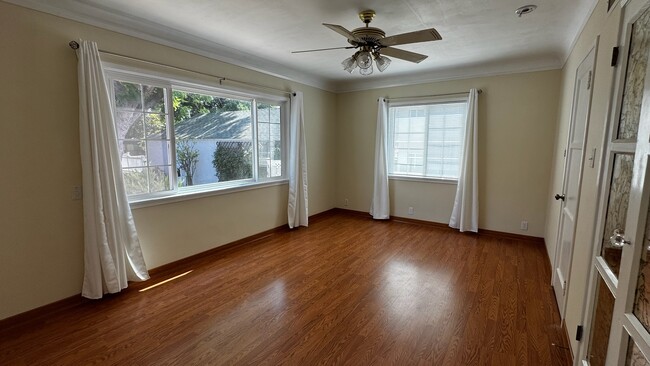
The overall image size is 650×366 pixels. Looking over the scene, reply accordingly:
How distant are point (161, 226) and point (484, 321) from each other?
3121 millimetres

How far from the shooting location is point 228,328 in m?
2.23

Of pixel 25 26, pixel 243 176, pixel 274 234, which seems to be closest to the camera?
pixel 25 26

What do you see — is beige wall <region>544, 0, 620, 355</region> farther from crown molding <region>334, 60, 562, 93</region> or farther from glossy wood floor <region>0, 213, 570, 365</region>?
crown molding <region>334, 60, 562, 93</region>

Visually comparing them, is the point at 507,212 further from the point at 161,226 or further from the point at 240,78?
the point at 161,226

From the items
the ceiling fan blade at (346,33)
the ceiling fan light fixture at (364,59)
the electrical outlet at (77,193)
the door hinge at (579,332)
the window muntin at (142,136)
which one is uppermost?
the ceiling fan blade at (346,33)

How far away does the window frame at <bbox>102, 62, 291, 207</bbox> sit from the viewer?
109 inches

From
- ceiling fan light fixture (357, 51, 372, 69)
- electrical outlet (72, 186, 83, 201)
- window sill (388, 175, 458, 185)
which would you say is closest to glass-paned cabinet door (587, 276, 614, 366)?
ceiling fan light fixture (357, 51, 372, 69)

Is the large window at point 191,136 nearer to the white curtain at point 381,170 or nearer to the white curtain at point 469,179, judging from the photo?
the white curtain at point 381,170

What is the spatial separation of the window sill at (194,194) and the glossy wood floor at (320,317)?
0.76m

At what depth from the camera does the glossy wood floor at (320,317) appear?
1.95 meters

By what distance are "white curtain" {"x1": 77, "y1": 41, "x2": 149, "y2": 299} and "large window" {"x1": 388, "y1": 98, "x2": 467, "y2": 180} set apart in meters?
3.99

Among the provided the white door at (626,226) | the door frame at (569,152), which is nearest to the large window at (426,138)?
the door frame at (569,152)

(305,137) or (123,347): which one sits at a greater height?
(305,137)

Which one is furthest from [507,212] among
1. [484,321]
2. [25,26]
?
[25,26]
